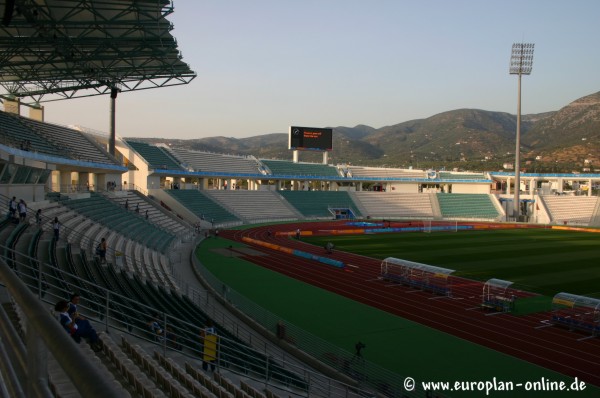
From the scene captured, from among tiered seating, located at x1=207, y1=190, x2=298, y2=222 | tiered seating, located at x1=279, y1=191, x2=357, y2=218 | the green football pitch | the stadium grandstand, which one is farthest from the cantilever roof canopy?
tiered seating, located at x1=279, y1=191, x2=357, y2=218

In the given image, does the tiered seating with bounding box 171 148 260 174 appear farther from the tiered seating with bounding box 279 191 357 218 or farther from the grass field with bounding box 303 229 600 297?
the grass field with bounding box 303 229 600 297

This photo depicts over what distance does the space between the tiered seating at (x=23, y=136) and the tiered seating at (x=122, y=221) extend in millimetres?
3848

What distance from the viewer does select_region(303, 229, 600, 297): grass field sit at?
27547mm

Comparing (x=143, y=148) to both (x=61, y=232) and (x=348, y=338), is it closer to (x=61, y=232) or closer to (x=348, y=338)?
(x=61, y=232)

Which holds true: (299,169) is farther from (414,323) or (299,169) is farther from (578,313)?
(578,313)

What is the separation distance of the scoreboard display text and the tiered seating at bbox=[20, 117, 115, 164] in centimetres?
3690

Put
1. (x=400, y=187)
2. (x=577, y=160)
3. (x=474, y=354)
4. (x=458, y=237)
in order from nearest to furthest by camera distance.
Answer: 1. (x=474, y=354)
2. (x=458, y=237)
3. (x=400, y=187)
4. (x=577, y=160)

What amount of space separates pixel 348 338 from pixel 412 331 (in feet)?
8.90

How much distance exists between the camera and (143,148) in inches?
2475

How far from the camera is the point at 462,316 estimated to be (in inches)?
793

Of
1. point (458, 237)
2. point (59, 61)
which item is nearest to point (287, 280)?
point (59, 61)

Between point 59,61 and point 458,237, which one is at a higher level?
point 59,61

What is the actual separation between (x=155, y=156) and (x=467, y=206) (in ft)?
162

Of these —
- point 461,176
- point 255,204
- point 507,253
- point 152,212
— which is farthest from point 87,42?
point 461,176
